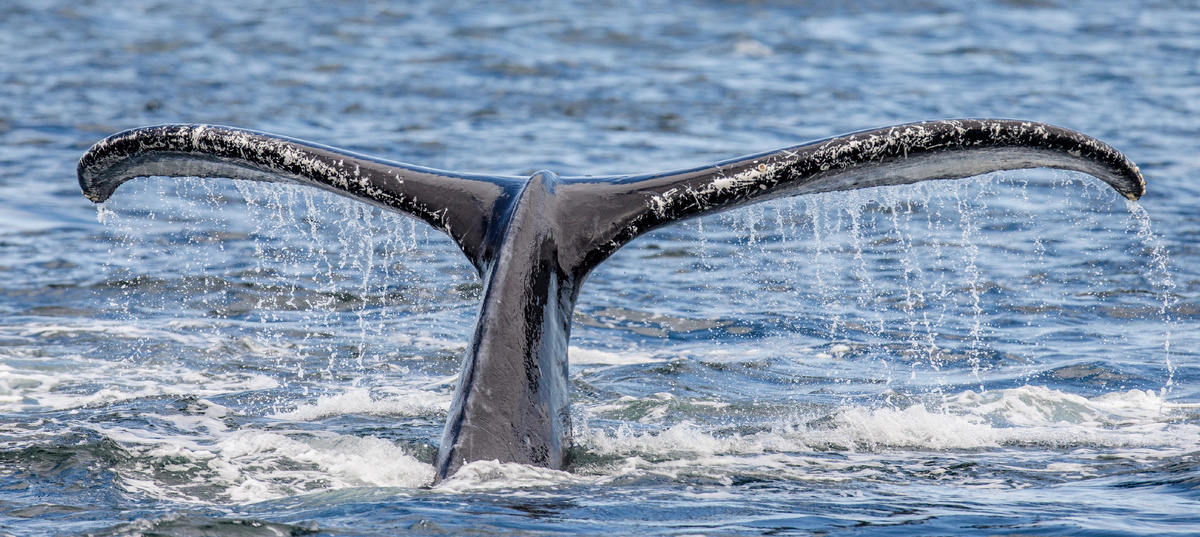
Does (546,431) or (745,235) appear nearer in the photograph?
(546,431)

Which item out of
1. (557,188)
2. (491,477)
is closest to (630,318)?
(557,188)

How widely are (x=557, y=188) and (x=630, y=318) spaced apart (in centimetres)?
476

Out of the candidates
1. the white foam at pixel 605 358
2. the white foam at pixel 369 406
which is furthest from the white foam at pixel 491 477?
the white foam at pixel 605 358

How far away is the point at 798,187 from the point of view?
244 inches

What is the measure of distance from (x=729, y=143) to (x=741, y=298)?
692 cm

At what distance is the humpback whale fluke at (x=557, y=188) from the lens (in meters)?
5.78

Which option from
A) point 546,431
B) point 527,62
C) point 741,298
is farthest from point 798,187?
point 527,62

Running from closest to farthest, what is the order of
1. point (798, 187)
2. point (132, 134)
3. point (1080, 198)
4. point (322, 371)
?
point (798, 187) < point (132, 134) < point (322, 371) < point (1080, 198)

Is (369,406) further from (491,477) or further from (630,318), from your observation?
(630,318)

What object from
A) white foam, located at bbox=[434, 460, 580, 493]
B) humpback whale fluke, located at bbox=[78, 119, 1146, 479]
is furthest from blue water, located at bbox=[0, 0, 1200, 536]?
humpback whale fluke, located at bbox=[78, 119, 1146, 479]

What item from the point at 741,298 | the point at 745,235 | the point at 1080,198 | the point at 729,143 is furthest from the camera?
the point at 729,143

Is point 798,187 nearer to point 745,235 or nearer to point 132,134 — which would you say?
point 132,134

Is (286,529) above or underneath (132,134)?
underneath

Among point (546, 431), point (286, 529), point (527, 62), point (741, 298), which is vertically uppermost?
point (527, 62)
